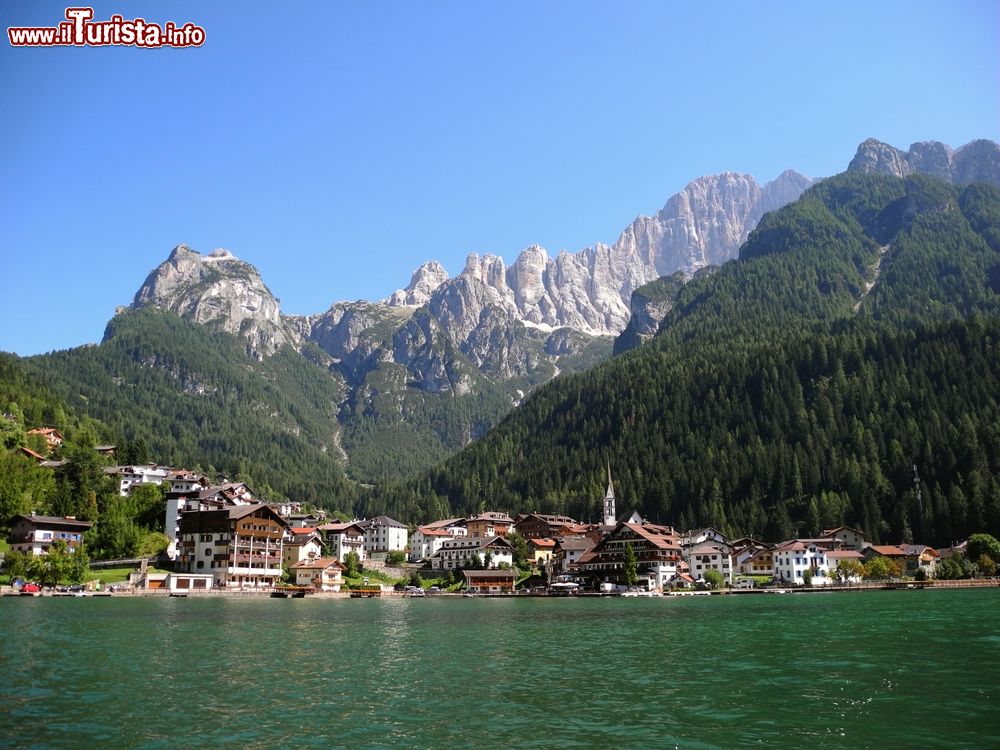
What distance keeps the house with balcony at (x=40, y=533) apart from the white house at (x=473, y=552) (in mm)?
62492

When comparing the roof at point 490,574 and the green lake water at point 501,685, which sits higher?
the green lake water at point 501,685

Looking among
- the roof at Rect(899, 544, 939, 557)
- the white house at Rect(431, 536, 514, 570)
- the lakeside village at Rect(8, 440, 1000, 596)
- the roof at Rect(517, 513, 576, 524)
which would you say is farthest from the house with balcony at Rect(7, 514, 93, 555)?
the roof at Rect(899, 544, 939, 557)

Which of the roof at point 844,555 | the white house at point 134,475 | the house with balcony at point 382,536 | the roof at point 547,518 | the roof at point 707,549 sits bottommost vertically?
the roof at point 844,555

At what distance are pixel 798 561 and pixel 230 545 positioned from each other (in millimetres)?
93396

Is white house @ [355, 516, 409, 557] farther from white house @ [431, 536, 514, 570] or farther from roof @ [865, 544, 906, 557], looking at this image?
roof @ [865, 544, 906, 557]

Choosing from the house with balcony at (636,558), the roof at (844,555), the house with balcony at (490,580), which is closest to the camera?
the house with balcony at (490,580)

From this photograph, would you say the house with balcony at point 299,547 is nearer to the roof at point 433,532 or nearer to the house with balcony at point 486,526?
the roof at point 433,532

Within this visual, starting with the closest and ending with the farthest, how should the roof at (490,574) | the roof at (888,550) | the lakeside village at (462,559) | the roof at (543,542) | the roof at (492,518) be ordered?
the lakeside village at (462,559), the roof at (490,574), the roof at (888,550), the roof at (543,542), the roof at (492,518)

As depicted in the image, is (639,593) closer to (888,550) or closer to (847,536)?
(888,550)

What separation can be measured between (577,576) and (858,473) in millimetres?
63717

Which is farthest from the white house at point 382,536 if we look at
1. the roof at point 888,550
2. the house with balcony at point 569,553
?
the roof at point 888,550

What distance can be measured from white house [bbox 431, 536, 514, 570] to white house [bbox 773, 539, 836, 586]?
4699cm

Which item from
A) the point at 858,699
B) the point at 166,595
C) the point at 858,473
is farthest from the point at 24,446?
the point at 858,473

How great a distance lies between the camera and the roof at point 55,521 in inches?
4249
